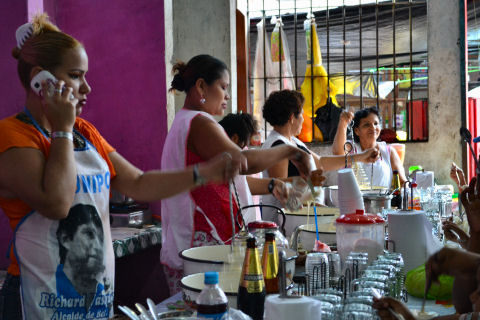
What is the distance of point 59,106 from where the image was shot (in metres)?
1.45

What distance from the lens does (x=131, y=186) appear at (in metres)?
1.71

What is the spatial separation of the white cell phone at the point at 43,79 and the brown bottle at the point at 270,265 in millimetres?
690

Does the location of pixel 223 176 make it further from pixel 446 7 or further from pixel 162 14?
pixel 446 7

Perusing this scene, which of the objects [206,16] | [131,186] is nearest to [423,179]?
[206,16]

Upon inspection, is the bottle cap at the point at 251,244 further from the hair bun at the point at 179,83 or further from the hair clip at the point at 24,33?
the hair bun at the point at 179,83

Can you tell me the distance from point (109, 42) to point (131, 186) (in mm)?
Answer: 2222

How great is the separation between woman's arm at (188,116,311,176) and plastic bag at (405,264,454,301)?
49 cm

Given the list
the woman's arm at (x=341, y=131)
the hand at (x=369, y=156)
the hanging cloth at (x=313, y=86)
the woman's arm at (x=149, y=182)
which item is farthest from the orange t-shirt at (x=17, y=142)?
the hanging cloth at (x=313, y=86)

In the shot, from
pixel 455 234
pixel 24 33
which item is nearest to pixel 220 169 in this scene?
pixel 24 33

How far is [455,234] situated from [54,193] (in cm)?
161

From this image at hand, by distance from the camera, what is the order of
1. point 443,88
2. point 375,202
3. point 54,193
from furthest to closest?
1. point 443,88
2. point 375,202
3. point 54,193

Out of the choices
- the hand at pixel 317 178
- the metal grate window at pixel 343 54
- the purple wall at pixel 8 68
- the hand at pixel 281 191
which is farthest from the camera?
the metal grate window at pixel 343 54

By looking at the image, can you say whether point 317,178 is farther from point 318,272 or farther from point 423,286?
point 423,286

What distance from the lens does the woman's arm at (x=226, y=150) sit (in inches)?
70.7
